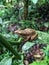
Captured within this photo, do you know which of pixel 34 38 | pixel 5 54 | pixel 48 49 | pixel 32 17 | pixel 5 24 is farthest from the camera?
pixel 32 17

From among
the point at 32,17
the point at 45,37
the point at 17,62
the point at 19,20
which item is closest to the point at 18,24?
the point at 19,20

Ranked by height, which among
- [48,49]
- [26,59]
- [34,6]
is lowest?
[26,59]

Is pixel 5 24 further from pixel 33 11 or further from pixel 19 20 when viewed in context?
pixel 33 11

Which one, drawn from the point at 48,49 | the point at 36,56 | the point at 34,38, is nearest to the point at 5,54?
the point at 36,56

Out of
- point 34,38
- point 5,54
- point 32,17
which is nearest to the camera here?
point 34,38

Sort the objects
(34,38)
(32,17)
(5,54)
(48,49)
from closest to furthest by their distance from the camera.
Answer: (34,38)
(48,49)
(5,54)
(32,17)

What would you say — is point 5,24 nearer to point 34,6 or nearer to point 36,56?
point 34,6

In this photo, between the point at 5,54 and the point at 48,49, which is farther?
the point at 5,54

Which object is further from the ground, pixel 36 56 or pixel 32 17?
pixel 32 17

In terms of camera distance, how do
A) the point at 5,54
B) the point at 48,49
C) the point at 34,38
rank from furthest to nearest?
the point at 5,54, the point at 48,49, the point at 34,38
